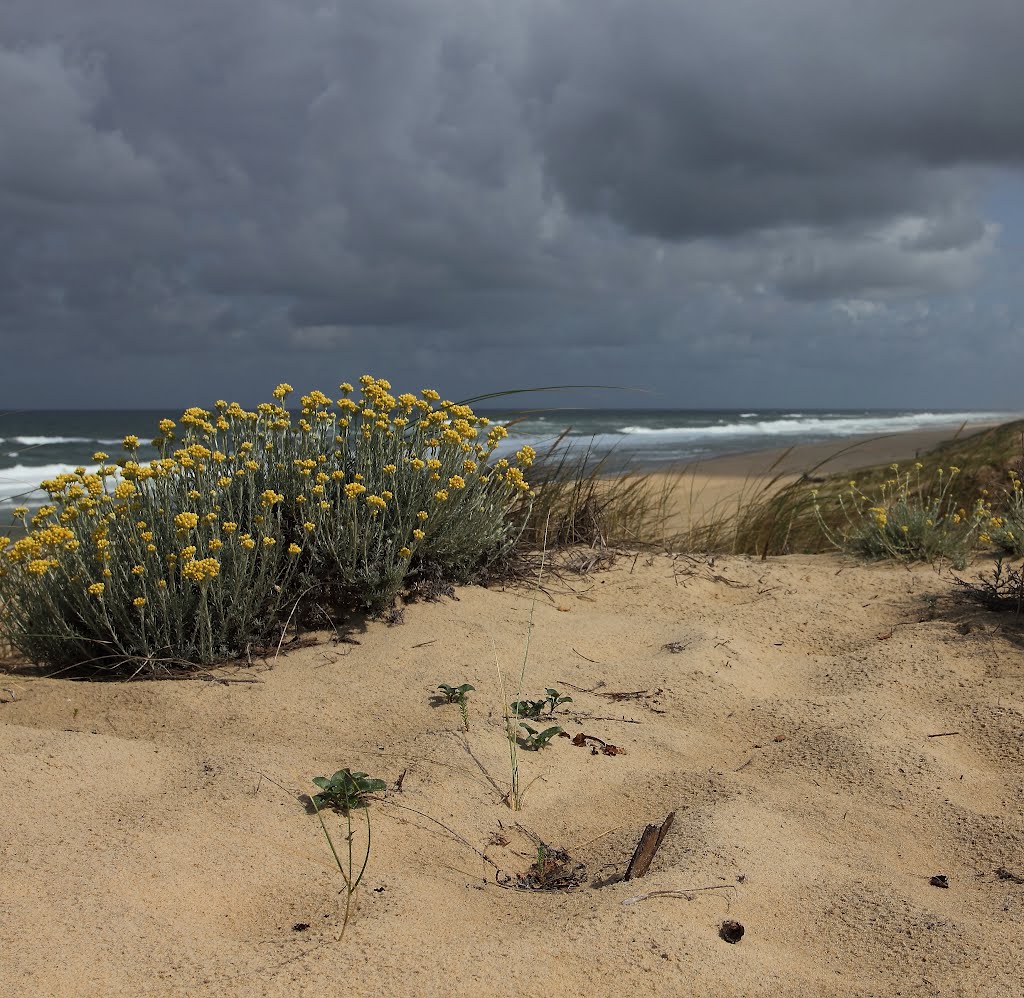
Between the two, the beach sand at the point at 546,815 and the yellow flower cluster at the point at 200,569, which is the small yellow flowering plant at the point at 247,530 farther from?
the beach sand at the point at 546,815

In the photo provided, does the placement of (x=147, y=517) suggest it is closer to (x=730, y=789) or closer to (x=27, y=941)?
(x=27, y=941)

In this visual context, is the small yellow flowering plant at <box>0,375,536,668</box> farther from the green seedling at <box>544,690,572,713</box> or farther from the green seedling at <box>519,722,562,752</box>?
the green seedling at <box>519,722,562,752</box>

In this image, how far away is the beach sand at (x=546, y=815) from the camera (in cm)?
196

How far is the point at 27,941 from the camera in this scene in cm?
196

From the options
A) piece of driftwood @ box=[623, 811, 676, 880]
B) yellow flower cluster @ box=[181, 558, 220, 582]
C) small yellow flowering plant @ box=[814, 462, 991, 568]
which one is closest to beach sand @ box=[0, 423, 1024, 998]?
piece of driftwood @ box=[623, 811, 676, 880]

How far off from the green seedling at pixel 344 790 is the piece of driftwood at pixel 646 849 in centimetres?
79

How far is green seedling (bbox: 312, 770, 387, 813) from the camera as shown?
263 cm

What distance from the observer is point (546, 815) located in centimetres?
278

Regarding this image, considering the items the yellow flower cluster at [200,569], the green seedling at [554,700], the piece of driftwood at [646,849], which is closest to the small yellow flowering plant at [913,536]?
the green seedling at [554,700]

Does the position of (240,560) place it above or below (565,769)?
above

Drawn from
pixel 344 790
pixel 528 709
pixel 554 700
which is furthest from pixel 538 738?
pixel 344 790

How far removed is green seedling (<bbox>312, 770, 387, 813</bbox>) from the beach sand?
69mm

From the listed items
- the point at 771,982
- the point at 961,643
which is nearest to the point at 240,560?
the point at 771,982

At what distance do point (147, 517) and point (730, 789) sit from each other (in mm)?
3034
